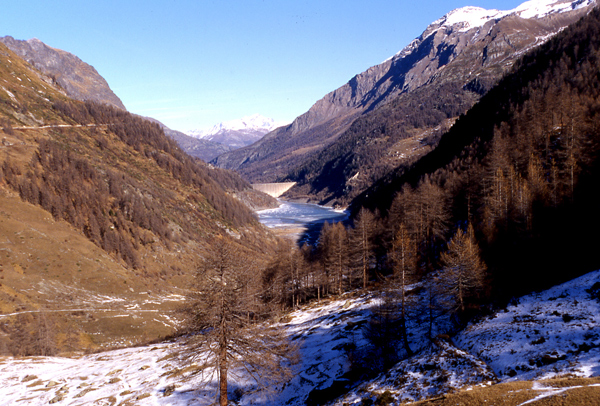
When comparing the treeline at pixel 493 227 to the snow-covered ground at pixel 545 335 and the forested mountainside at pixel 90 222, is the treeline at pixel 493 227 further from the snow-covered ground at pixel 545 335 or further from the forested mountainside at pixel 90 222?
the forested mountainside at pixel 90 222

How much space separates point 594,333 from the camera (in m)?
18.3

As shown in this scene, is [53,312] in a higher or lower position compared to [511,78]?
lower

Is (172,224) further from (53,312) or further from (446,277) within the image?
(446,277)

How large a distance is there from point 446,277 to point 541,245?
605 inches

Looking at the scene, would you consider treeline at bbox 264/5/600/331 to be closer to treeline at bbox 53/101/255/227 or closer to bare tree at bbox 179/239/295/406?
bare tree at bbox 179/239/295/406

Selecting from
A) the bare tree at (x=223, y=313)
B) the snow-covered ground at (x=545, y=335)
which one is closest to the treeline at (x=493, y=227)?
the snow-covered ground at (x=545, y=335)

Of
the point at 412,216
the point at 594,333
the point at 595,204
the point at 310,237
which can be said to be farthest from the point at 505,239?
the point at 310,237

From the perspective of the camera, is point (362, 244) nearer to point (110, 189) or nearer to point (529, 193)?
point (529, 193)

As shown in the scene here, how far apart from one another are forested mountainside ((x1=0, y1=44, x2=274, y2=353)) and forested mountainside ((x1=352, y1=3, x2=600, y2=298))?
118ft

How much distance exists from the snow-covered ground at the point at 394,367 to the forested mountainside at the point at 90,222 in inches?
380

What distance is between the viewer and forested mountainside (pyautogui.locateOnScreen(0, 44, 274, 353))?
44.3 meters

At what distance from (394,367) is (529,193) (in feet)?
123

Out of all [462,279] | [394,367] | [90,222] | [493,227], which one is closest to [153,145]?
[90,222]

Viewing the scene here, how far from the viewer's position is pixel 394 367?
19891mm
